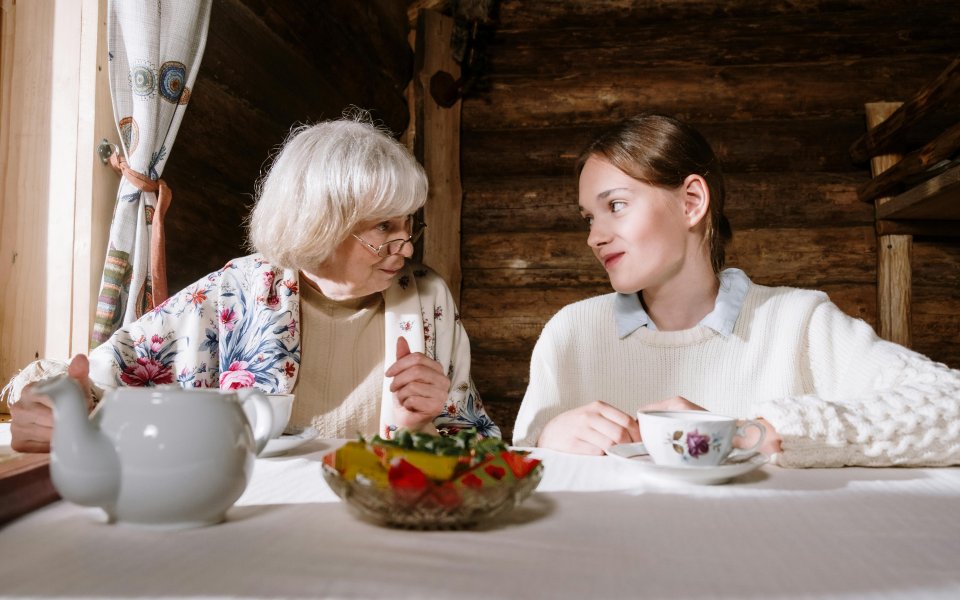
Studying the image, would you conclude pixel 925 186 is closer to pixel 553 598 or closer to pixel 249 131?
pixel 249 131

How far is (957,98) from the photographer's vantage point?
2.44 metres

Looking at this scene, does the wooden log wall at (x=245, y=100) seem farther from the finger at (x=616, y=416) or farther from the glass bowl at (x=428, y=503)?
the glass bowl at (x=428, y=503)

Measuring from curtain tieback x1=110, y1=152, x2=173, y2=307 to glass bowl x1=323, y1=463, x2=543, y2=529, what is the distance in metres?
1.34

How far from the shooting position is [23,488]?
25.9 inches

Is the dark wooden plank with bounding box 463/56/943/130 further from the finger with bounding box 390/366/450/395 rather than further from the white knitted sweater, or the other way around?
the finger with bounding box 390/366/450/395

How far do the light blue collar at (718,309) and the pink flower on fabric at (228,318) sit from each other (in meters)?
0.88

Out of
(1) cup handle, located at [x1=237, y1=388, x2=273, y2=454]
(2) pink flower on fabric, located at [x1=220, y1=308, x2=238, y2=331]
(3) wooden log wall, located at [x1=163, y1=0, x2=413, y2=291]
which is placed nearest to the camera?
(1) cup handle, located at [x1=237, y1=388, x2=273, y2=454]

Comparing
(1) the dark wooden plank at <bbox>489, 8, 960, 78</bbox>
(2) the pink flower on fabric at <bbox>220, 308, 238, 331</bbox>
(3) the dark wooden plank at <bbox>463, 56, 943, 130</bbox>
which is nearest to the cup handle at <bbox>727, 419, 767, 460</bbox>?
(2) the pink flower on fabric at <bbox>220, 308, 238, 331</bbox>

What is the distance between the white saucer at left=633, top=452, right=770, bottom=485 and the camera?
2.66 ft

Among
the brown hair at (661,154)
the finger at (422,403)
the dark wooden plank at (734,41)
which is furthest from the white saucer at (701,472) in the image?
the dark wooden plank at (734,41)

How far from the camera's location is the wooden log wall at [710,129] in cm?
328

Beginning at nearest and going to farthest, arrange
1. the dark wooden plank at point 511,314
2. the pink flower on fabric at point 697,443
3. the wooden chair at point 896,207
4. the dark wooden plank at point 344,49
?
the pink flower on fabric at point 697,443 → the dark wooden plank at point 344,49 → the wooden chair at point 896,207 → the dark wooden plank at point 511,314

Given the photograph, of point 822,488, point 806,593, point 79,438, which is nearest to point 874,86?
point 822,488

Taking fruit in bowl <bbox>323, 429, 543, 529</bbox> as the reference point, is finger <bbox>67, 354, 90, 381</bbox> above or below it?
above
